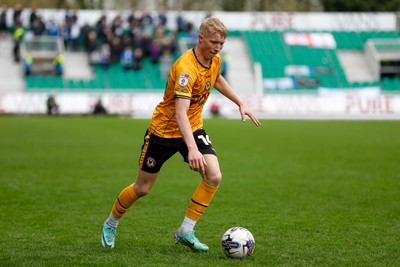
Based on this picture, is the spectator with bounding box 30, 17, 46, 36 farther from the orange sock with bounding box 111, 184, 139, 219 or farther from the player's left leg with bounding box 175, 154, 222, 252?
the player's left leg with bounding box 175, 154, 222, 252

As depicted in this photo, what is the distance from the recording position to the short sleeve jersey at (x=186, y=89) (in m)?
6.47

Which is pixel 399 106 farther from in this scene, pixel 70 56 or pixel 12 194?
pixel 12 194

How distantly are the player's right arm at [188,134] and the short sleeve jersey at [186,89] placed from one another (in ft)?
0.24

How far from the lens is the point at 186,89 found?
646cm

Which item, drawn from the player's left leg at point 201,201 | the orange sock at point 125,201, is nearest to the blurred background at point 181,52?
the orange sock at point 125,201

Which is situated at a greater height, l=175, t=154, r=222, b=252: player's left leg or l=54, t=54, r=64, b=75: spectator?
l=175, t=154, r=222, b=252: player's left leg

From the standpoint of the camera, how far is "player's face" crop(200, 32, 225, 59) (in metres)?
6.41

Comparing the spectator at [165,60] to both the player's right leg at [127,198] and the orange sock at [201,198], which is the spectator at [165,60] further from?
the orange sock at [201,198]

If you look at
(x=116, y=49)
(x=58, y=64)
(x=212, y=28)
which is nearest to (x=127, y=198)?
(x=212, y=28)

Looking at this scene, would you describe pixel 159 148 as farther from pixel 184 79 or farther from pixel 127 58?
pixel 127 58

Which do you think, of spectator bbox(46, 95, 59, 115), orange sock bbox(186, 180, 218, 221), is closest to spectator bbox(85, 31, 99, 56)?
spectator bbox(46, 95, 59, 115)

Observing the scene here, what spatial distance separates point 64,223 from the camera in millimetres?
8430

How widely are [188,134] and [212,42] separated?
33.5 inches

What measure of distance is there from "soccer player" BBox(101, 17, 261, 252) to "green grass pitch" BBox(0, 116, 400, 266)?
37cm
